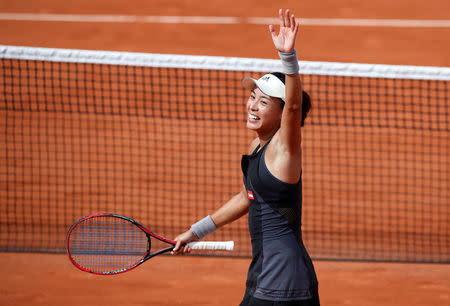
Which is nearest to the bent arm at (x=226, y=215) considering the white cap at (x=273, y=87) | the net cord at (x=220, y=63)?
the white cap at (x=273, y=87)

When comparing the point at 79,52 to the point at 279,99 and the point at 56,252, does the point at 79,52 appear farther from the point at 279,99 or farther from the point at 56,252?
the point at 279,99

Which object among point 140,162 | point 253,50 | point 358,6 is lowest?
point 140,162

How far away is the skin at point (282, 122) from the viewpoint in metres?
3.18

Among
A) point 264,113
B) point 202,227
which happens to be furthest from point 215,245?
point 264,113

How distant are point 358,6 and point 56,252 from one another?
39.4ft

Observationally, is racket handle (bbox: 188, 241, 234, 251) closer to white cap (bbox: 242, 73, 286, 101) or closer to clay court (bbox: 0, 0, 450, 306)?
white cap (bbox: 242, 73, 286, 101)

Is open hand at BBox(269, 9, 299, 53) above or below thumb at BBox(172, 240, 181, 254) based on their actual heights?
above

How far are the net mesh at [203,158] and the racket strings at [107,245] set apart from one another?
281 cm

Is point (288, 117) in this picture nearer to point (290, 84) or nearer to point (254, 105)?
point (290, 84)

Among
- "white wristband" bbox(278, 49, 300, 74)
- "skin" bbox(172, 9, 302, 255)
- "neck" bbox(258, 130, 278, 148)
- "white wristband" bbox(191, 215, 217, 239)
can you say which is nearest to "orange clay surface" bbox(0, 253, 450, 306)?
"white wristband" bbox(191, 215, 217, 239)

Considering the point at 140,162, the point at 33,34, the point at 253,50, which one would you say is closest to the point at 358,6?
the point at 253,50

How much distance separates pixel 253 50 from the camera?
46.4 ft

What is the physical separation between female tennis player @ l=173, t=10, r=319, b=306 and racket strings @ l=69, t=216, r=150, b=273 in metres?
0.92

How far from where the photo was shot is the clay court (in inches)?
237
